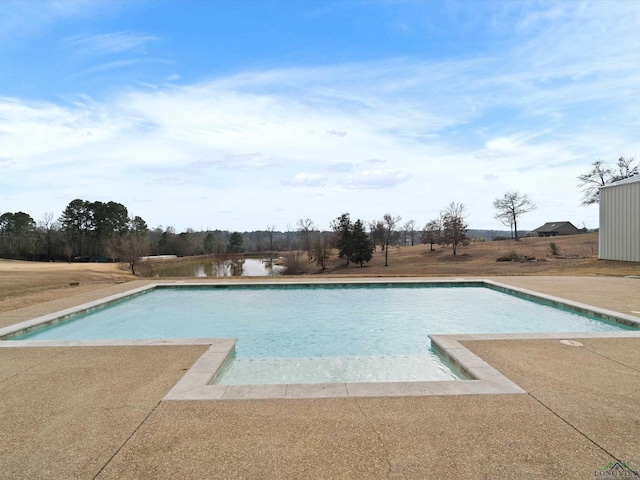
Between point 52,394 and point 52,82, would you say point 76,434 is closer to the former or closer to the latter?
point 52,394

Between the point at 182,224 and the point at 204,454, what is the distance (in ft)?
236

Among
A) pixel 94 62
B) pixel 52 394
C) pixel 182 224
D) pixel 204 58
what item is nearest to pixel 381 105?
pixel 204 58

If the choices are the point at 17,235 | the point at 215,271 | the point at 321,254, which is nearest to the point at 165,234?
the point at 17,235

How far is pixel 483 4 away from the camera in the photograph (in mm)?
8781

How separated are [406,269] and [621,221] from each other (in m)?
14.9

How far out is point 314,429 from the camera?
2.70 metres

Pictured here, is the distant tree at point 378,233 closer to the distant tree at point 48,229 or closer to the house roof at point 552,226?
the house roof at point 552,226

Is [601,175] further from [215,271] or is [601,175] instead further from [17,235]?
[17,235]

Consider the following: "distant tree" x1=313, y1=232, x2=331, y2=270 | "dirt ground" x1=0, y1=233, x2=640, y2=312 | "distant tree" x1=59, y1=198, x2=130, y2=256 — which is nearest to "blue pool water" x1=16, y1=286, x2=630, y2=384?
"dirt ground" x1=0, y1=233, x2=640, y2=312

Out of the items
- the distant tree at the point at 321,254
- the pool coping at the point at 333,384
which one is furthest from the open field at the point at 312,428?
the distant tree at the point at 321,254

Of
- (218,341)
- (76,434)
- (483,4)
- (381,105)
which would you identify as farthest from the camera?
(381,105)

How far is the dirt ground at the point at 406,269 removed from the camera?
433 inches

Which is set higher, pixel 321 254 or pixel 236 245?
pixel 236 245

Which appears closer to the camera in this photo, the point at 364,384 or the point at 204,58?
the point at 364,384
